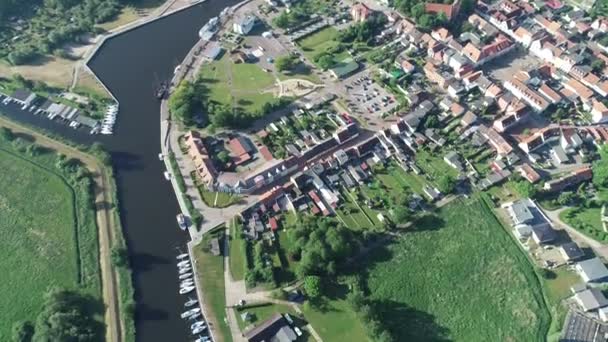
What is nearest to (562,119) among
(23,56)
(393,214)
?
(393,214)

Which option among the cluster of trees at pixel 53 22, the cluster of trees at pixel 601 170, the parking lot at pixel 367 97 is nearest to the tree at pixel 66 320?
the parking lot at pixel 367 97

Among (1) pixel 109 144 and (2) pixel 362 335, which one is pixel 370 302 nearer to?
(2) pixel 362 335

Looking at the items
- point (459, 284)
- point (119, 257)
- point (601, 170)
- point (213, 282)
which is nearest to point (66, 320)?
point (119, 257)

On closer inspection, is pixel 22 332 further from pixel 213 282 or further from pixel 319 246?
pixel 319 246

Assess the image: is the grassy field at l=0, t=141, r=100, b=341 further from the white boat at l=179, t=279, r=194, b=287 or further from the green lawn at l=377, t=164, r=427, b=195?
the green lawn at l=377, t=164, r=427, b=195

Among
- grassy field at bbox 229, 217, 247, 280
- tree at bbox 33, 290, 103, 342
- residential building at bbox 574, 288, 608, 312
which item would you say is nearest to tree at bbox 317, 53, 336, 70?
grassy field at bbox 229, 217, 247, 280
